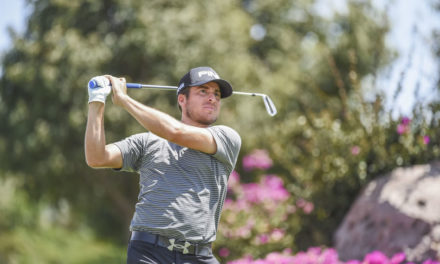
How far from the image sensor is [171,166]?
9.34ft

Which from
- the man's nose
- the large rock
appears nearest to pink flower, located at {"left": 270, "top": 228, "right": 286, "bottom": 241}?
the large rock

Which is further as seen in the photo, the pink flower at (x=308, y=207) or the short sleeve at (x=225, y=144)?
the pink flower at (x=308, y=207)

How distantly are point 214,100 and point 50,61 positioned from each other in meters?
10.3

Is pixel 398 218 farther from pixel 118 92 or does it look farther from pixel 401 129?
pixel 118 92

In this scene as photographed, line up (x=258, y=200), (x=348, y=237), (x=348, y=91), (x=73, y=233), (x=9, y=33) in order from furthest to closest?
(x=73, y=233)
(x=348, y=91)
(x=9, y=33)
(x=258, y=200)
(x=348, y=237)

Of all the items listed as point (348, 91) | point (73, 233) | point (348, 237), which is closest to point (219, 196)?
point (348, 237)

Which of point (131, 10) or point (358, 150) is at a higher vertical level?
point (131, 10)

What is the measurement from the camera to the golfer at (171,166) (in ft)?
8.90

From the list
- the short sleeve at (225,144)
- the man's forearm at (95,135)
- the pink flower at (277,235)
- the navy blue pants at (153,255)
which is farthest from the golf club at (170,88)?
the pink flower at (277,235)

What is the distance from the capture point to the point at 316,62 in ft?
53.9

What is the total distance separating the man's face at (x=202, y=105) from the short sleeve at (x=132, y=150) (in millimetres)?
272

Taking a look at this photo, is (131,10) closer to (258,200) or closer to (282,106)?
(282,106)

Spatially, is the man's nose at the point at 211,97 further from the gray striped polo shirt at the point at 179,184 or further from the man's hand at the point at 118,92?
the man's hand at the point at 118,92

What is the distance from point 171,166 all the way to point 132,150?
0.75 ft
